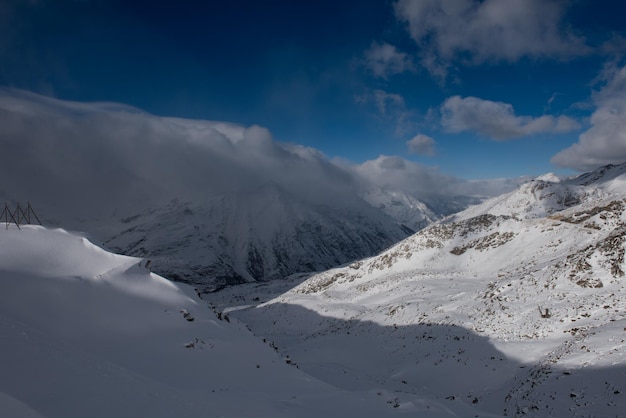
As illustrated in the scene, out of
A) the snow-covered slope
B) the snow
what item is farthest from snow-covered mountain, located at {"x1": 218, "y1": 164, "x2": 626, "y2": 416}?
the snow-covered slope

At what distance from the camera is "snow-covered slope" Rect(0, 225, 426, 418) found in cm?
743

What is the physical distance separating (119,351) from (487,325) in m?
26.3

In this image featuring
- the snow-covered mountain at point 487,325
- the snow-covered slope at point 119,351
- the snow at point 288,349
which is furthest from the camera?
the snow-covered mountain at point 487,325

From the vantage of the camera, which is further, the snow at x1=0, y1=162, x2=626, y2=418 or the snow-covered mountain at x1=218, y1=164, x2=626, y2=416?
the snow-covered mountain at x1=218, y1=164, x2=626, y2=416

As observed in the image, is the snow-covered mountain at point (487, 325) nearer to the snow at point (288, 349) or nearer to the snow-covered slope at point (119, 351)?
the snow at point (288, 349)

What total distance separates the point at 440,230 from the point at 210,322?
2284 inches

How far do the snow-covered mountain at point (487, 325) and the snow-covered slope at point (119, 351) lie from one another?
5.51 metres

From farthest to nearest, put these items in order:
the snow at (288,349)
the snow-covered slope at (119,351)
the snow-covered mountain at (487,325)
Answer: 1. the snow-covered mountain at (487,325)
2. the snow at (288,349)
3. the snow-covered slope at (119,351)

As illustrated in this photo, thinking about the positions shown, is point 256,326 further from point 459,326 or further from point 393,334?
point 459,326

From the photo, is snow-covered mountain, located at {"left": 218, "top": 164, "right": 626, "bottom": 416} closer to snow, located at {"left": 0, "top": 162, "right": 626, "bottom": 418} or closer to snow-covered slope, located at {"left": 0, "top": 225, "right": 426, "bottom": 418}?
snow, located at {"left": 0, "top": 162, "right": 626, "bottom": 418}

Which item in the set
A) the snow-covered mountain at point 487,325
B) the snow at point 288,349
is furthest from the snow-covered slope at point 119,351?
the snow-covered mountain at point 487,325

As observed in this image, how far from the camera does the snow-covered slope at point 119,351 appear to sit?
743 centimetres

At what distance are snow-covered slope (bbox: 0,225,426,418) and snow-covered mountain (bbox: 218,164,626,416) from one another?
551cm

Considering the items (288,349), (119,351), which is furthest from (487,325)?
(119,351)
